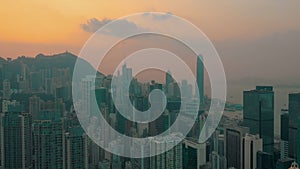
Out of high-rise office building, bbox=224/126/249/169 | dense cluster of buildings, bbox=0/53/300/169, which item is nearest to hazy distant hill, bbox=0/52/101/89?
dense cluster of buildings, bbox=0/53/300/169

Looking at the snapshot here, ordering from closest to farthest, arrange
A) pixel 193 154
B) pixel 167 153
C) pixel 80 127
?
pixel 80 127
pixel 167 153
pixel 193 154

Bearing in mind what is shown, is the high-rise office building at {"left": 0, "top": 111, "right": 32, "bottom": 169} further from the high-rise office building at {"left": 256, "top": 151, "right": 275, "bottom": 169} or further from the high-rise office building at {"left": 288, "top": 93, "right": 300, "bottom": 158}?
the high-rise office building at {"left": 288, "top": 93, "right": 300, "bottom": 158}

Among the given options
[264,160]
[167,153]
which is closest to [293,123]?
[264,160]

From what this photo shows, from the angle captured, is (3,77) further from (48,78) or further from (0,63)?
(48,78)

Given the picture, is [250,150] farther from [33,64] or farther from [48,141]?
[33,64]

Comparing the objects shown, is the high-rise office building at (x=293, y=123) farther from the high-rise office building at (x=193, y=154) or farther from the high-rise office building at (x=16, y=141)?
the high-rise office building at (x=16, y=141)
